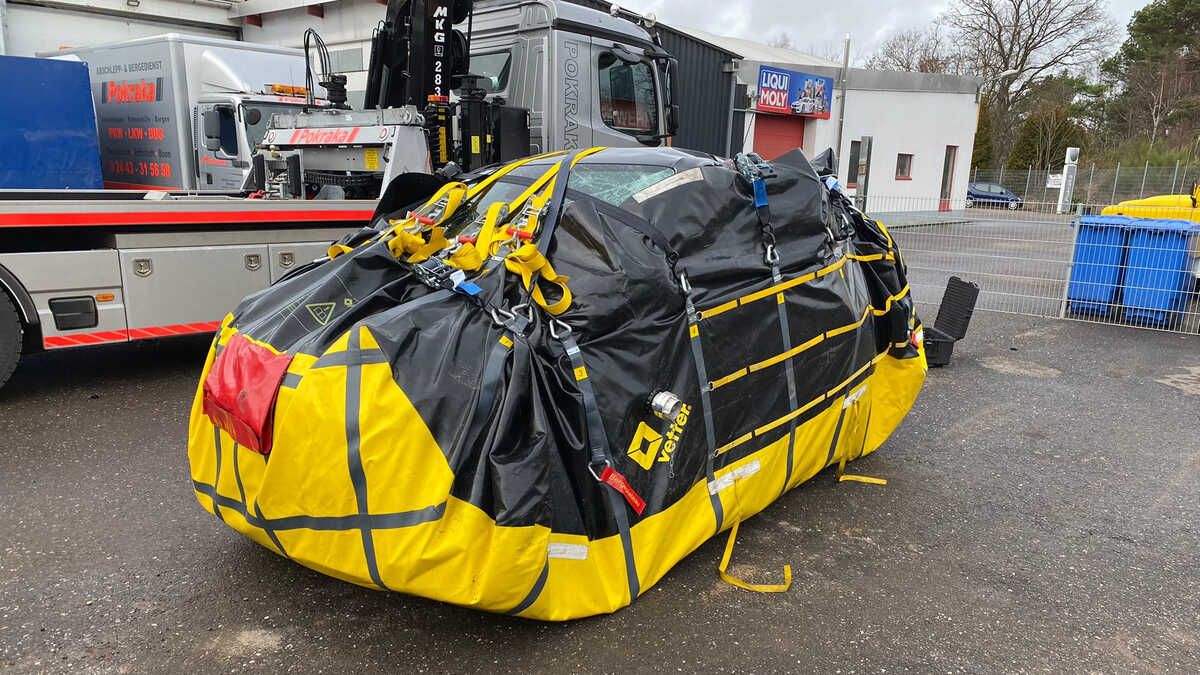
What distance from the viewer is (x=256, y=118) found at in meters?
9.60

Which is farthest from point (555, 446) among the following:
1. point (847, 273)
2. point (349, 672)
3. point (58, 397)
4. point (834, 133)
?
point (834, 133)

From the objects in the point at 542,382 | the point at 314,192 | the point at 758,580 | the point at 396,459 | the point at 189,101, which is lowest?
the point at 758,580

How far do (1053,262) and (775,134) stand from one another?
12.1 meters

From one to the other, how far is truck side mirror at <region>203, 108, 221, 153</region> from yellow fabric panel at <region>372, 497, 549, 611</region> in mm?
8645

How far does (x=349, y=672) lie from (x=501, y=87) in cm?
Answer: 622

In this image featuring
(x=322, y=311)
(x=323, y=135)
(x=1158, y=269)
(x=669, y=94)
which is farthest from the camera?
(x=1158, y=269)

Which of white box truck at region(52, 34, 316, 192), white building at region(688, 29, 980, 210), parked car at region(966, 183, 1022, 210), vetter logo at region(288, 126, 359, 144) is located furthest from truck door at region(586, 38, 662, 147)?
parked car at region(966, 183, 1022, 210)

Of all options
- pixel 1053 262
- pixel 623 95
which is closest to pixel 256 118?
pixel 623 95

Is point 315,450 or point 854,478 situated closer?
point 315,450

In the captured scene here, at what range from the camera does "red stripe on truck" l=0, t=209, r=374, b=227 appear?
16.8 feet

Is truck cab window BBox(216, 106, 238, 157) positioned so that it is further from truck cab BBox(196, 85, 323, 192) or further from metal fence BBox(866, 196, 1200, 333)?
metal fence BBox(866, 196, 1200, 333)

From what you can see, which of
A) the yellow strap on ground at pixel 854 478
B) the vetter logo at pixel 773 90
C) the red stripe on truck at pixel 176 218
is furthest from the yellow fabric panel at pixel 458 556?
the vetter logo at pixel 773 90

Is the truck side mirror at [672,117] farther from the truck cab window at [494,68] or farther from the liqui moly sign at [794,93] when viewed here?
the liqui moly sign at [794,93]

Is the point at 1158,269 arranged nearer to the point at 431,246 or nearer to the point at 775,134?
the point at 431,246
